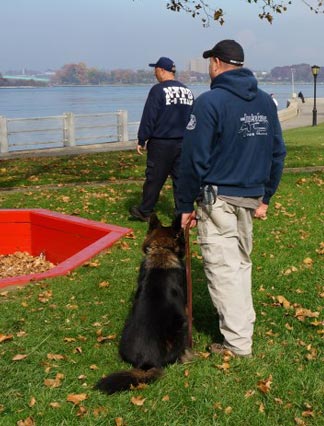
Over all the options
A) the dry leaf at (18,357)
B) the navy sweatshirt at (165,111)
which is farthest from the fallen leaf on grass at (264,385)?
the navy sweatshirt at (165,111)

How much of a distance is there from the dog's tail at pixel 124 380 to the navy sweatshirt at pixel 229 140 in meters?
1.24

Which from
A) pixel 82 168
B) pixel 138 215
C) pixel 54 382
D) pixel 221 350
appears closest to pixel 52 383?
pixel 54 382

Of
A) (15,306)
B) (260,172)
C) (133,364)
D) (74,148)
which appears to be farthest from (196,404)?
(74,148)

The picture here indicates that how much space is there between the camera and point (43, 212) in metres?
8.45

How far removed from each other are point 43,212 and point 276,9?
24.7 ft

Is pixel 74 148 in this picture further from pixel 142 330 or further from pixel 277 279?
pixel 142 330

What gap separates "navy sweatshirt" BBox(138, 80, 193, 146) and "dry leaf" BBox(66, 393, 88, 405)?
15.2 feet

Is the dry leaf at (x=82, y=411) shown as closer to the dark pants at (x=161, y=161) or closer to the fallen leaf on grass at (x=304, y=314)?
the fallen leaf on grass at (x=304, y=314)

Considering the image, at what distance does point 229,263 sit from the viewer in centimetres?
416

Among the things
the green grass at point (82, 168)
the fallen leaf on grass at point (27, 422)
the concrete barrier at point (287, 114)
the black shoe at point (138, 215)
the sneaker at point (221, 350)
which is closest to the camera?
the fallen leaf on grass at point (27, 422)

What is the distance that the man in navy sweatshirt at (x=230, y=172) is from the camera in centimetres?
391

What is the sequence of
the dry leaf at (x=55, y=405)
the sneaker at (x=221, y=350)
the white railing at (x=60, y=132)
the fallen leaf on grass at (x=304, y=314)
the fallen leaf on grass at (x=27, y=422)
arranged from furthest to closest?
the white railing at (x=60, y=132) < the fallen leaf on grass at (x=304, y=314) < the sneaker at (x=221, y=350) < the dry leaf at (x=55, y=405) < the fallen leaf on grass at (x=27, y=422)

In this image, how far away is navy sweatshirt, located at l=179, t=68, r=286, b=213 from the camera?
3.88m

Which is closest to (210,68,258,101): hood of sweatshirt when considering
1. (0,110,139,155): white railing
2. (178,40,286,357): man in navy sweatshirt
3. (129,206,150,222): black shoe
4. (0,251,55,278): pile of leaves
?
(178,40,286,357): man in navy sweatshirt
